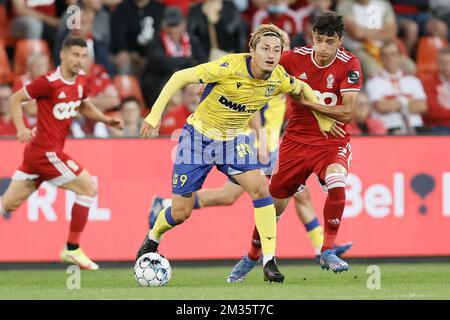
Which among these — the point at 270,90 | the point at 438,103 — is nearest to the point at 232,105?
the point at 270,90

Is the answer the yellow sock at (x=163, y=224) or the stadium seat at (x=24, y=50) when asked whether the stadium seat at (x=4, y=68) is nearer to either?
the stadium seat at (x=24, y=50)

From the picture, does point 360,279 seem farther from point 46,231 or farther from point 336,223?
point 46,231

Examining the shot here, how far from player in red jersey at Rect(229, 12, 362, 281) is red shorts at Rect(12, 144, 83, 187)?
8.13 feet

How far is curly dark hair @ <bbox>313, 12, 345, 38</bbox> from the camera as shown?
9.67 metres

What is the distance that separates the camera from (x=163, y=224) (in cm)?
984

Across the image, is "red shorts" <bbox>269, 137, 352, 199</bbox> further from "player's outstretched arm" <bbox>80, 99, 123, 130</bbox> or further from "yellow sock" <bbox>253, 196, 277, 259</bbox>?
"player's outstretched arm" <bbox>80, 99, 123, 130</bbox>

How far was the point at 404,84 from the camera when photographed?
49.4ft

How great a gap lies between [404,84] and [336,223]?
5626 millimetres

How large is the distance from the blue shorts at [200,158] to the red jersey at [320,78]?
82 cm

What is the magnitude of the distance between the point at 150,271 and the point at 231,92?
1622 mm

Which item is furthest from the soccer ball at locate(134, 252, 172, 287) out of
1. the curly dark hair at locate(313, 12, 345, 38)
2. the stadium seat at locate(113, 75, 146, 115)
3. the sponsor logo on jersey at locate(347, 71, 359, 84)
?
the stadium seat at locate(113, 75, 146, 115)

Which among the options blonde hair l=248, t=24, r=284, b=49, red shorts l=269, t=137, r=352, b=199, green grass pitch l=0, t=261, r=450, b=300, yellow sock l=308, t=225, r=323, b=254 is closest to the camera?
green grass pitch l=0, t=261, r=450, b=300

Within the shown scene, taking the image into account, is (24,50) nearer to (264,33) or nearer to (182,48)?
(182,48)

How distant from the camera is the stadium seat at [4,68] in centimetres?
1434
